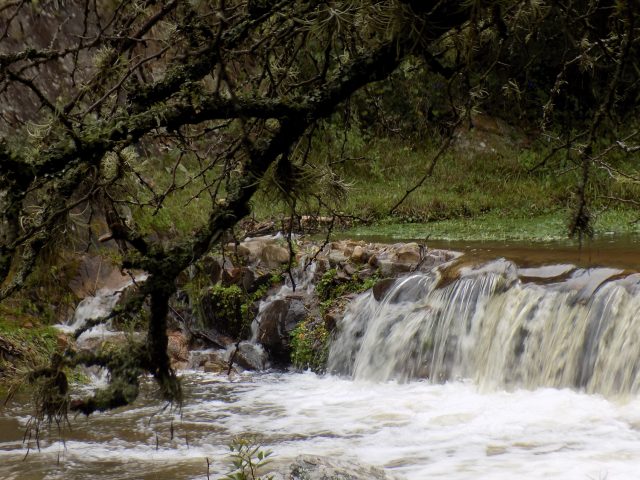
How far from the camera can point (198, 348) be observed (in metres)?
9.48

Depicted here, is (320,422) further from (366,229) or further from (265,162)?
(366,229)

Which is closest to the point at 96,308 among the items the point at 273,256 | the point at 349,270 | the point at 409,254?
the point at 273,256

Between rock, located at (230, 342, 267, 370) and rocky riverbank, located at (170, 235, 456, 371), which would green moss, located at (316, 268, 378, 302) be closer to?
rocky riverbank, located at (170, 235, 456, 371)

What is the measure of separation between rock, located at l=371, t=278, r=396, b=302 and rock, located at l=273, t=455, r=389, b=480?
504 centimetres

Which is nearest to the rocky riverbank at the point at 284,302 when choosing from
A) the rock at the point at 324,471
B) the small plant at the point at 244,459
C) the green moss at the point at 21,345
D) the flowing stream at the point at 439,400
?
the flowing stream at the point at 439,400

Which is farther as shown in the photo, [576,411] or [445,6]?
[576,411]

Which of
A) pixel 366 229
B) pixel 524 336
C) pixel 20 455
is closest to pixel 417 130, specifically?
pixel 366 229

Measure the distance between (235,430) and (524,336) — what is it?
269 centimetres

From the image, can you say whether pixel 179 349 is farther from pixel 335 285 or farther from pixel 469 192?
pixel 469 192

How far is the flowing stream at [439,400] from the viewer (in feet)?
18.0

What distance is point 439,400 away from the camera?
6996 millimetres

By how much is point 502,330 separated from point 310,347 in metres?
2.17

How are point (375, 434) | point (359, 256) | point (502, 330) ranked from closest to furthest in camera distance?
point (375, 434) < point (502, 330) < point (359, 256)

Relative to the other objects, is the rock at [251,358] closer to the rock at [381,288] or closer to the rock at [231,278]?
the rock at [231,278]
